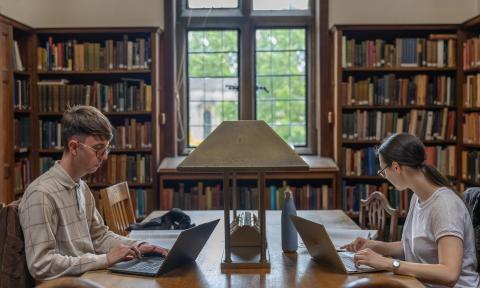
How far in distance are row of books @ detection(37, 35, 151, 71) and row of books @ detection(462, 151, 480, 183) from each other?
273 cm

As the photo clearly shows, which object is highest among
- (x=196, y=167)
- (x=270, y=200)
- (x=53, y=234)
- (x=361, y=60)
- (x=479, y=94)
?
(x=361, y=60)

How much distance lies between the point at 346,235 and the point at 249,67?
9.85ft

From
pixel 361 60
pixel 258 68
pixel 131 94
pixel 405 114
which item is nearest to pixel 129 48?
pixel 131 94

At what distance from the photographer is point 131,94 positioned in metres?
4.90

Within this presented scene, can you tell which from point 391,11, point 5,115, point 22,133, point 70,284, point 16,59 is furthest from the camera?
point 391,11

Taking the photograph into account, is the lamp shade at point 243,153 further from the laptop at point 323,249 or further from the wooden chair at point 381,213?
the wooden chair at point 381,213

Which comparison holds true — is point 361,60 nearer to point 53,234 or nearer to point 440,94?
point 440,94

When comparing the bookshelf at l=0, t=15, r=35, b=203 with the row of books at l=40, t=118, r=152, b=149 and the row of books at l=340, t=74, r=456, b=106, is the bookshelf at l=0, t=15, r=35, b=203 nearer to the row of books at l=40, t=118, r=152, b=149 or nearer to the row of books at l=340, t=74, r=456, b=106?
the row of books at l=40, t=118, r=152, b=149

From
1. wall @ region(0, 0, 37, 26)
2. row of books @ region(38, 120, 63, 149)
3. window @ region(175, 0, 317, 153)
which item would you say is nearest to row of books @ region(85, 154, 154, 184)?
row of books @ region(38, 120, 63, 149)

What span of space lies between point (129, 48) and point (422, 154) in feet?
10.9

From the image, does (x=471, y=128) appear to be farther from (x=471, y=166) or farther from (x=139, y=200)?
(x=139, y=200)

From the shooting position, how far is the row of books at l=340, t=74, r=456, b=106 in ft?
16.0

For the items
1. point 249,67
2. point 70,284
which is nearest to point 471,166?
point 249,67

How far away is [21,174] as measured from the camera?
15.5 ft
